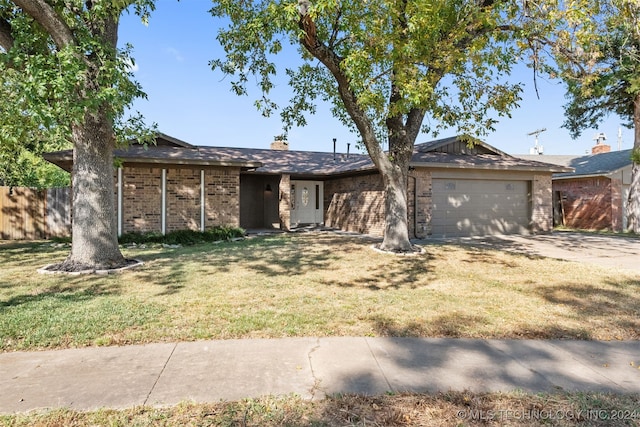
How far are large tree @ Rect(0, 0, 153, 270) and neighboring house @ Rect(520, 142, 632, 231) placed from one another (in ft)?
70.7

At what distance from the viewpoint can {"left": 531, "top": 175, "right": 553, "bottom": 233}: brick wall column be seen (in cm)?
1616

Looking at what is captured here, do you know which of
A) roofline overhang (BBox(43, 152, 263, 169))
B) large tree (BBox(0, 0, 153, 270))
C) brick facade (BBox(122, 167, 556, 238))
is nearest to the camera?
large tree (BBox(0, 0, 153, 270))

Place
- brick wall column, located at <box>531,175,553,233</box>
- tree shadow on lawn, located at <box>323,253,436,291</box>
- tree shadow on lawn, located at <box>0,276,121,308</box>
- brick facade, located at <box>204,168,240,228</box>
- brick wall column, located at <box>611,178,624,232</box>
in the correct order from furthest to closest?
brick wall column, located at <box>611,178,624,232</box> → brick wall column, located at <box>531,175,553,233</box> → brick facade, located at <box>204,168,240,228</box> → tree shadow on lawn, located at <box>323,253,436,291</box> → tree shadow on lawn, located at <box>0,276,121,308</box>

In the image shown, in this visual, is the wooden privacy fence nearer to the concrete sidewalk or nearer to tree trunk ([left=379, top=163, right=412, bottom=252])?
tree trunk ([left=379, top=163, right=412, bottom=252])

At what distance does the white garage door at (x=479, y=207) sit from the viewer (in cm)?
1477

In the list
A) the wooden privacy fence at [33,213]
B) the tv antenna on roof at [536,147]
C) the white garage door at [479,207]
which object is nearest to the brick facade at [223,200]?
the white garage door at [479,207]

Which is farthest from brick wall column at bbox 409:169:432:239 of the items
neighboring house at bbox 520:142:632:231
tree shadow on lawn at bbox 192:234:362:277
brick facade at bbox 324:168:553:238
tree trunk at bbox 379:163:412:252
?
neighboring house at bbox 520:142:632:231

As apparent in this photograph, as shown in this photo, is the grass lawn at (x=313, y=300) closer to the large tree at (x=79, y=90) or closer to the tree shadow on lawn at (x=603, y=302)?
the tree shadow on lawn at (x=603, y=302)

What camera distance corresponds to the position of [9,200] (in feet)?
48.6

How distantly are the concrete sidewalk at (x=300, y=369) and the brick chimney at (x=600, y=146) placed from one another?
89.4ft

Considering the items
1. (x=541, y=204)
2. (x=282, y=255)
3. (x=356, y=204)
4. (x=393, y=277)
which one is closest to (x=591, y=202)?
(x=541, y=204)

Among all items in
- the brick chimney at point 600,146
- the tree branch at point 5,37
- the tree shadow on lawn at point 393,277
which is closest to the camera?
the tree shadow on lawn at point 393,277

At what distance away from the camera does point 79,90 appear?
715cm

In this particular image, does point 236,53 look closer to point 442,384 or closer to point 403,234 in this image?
point 403,234
